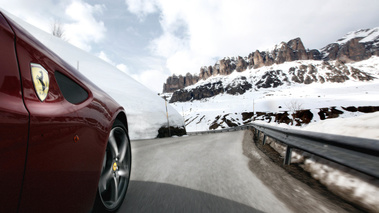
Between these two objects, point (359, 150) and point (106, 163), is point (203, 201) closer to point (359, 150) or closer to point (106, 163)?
point (106, 163)

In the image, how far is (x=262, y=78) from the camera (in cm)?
17750

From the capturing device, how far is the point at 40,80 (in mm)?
979

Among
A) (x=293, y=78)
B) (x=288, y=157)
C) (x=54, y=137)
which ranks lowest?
(x=288, y=157)

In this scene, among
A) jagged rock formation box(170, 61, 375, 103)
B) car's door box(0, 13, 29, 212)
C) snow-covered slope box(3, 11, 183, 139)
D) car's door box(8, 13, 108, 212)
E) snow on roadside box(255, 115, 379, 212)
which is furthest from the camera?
jagged rock formation box(170, 61, 375, 103)

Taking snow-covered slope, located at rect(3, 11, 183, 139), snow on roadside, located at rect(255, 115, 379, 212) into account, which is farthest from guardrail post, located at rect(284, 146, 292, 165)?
snow-covered slope, located at rect(3, 11, 183, 139)

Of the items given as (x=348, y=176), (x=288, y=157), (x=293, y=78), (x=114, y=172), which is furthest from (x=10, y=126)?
(x=293, y=78)

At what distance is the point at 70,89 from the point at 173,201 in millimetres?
1464

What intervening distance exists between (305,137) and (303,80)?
179 metres

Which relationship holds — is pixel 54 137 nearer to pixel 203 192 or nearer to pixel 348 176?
pixel 203 192

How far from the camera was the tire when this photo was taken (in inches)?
65.0

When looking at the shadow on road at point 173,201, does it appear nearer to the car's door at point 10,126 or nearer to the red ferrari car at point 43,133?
the red ferrari car at point 43,133

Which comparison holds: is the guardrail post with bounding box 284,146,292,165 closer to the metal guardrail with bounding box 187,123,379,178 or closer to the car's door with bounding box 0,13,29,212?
the metal guardrail with bounding box 187,123,379,178

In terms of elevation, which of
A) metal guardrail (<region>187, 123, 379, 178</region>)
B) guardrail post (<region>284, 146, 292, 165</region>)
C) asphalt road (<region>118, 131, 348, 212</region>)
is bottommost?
asphalt road (<region>118, 131, 348, 212</region>)

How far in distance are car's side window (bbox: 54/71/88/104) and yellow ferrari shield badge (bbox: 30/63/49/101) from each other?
0.34 feet
